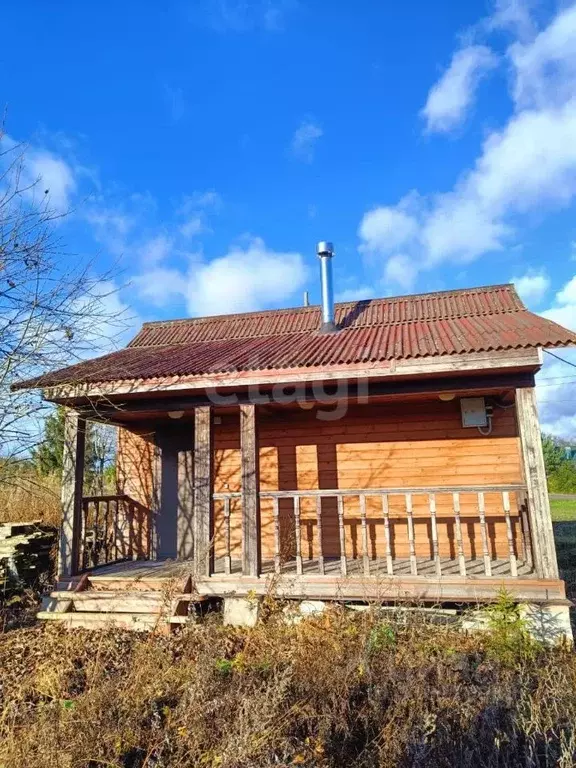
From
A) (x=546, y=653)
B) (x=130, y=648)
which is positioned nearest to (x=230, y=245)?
(x=130, y=648)

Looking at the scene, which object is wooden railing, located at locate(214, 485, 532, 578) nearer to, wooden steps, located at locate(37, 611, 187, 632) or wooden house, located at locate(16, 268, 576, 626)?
wooden house, located at locate(16, 268, 576, 626)

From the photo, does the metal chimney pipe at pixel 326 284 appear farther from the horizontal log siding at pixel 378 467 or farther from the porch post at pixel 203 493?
the porch post at pixel 203 493

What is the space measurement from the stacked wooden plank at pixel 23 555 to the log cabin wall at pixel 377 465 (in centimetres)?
284

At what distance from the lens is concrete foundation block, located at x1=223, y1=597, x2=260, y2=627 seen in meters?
5.16

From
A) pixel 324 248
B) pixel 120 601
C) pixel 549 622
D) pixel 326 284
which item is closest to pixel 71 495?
pixel 120 601

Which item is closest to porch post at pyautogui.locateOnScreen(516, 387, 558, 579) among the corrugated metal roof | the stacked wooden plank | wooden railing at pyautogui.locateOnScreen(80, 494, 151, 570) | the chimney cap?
the corrugated metal roof

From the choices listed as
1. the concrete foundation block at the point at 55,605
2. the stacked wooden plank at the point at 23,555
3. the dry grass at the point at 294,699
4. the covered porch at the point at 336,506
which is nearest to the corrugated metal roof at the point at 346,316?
the covered porch at the point at 336,506

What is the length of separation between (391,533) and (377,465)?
0.97 m

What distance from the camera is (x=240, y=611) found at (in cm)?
524

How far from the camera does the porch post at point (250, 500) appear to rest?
17.5 feet

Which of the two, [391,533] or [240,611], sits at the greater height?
[391,533]

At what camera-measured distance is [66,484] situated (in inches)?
239

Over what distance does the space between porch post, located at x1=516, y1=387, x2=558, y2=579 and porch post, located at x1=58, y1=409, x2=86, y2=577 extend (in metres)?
5.27

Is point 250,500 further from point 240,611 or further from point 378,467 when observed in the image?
point 378,467
